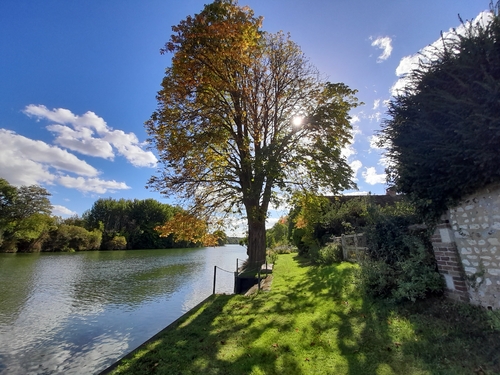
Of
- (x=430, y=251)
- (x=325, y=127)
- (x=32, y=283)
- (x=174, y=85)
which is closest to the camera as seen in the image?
(x=430, y=251)

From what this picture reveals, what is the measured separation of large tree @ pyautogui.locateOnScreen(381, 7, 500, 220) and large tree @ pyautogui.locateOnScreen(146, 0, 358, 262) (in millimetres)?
5322

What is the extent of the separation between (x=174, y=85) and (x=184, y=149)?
114 inches

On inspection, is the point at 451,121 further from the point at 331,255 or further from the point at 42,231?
the point at 42,231

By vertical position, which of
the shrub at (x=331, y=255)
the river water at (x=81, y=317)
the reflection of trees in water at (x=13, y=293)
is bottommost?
the river water at (x=81, y=317)

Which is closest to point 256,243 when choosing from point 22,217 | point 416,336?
point 416,336

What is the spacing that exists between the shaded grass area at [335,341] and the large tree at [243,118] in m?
5.60

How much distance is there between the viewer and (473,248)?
15.6 feet

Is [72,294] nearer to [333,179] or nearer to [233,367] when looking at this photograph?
[233,367]

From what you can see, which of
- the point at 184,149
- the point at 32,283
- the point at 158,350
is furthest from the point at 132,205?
the point at 158,350

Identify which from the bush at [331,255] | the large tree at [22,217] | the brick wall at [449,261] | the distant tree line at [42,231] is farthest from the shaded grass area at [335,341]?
the large tree at [22,217]

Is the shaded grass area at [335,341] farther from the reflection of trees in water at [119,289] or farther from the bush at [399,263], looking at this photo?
the reflection of trees in water at [119,289]

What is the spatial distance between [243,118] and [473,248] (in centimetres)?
1054

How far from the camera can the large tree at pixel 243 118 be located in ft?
35.8

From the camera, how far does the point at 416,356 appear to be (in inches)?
146
